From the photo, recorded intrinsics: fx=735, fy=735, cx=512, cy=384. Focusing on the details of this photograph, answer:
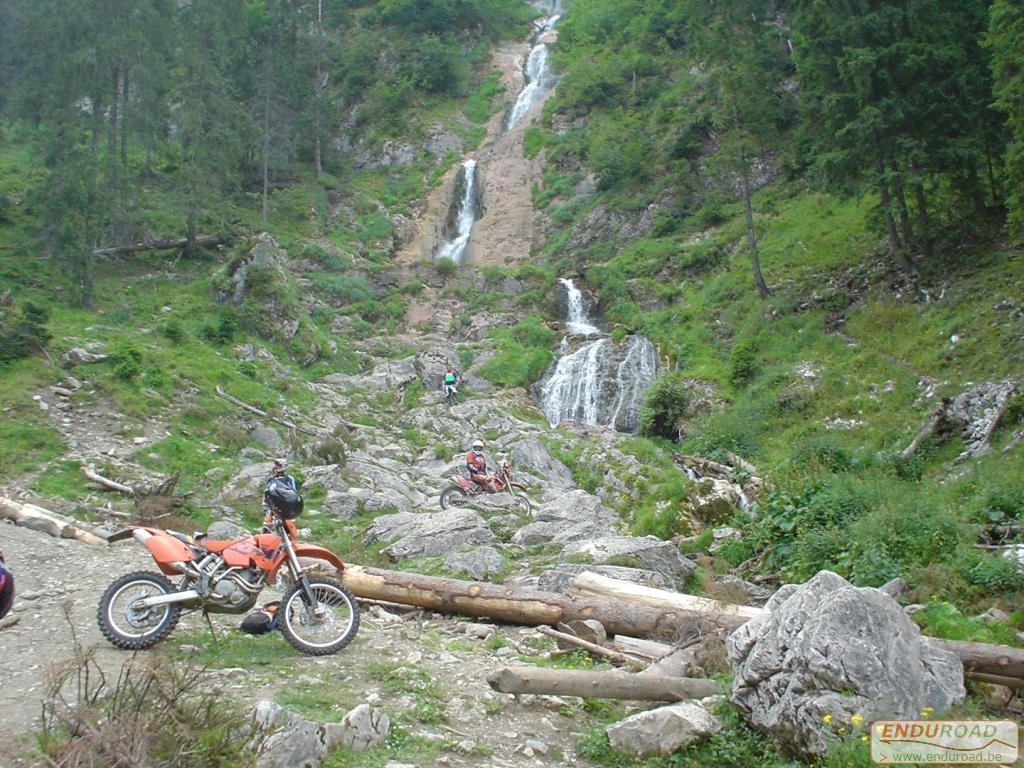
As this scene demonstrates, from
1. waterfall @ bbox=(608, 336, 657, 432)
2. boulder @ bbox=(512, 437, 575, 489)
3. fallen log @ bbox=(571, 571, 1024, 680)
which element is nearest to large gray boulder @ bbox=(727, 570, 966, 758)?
fallen log @ bbox=(571, 571, 1024, 680)

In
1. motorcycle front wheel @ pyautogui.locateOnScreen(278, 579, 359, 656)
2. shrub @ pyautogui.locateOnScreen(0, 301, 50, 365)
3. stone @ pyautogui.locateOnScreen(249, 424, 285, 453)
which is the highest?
motorcycle front wheel @ pyautogui.locateOnScreen(278, 579, 359, 656)

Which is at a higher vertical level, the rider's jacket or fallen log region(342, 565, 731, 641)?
fallen log region(342, 565, 731, 641)

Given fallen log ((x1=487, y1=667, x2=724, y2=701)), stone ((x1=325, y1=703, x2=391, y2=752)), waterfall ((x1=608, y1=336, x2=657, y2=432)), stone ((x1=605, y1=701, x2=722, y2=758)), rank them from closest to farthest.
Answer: stone ((x1=325, y1=703, x2=391, y2=752))
stone ((x1=605, y1=701, x2=722, y2=758))
fallen log ((x1=487, y1=667, x2=724, y2=701))
waterfall ((x1=608, y1=336, x2=657, y2=432))

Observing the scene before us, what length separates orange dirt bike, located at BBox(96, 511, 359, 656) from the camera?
6078 millimetres

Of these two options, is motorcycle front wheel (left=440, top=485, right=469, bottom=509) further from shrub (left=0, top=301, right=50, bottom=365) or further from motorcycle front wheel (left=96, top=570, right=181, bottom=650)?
shrub (left=0, top=301, right=50, bottom=365)

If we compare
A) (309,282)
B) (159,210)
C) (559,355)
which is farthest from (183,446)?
(159,210)

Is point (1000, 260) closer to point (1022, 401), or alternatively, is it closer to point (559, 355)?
point (1022, 401)

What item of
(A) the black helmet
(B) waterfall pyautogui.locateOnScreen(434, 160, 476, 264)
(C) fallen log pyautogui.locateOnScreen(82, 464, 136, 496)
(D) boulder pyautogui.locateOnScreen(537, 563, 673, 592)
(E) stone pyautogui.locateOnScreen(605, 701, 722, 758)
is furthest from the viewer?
(B) waterfall pyautogui.locateOnScreen(434, 160, 476, 264)

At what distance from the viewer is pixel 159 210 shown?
32812 millimetres

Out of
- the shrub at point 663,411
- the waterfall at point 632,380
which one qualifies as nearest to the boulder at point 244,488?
the shrub at point 663,411

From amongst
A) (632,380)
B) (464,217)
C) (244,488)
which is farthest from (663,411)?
(464,217)

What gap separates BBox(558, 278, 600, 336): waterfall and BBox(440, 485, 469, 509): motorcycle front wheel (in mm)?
16874

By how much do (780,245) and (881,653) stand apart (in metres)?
25.2

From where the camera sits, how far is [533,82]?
5419cm
